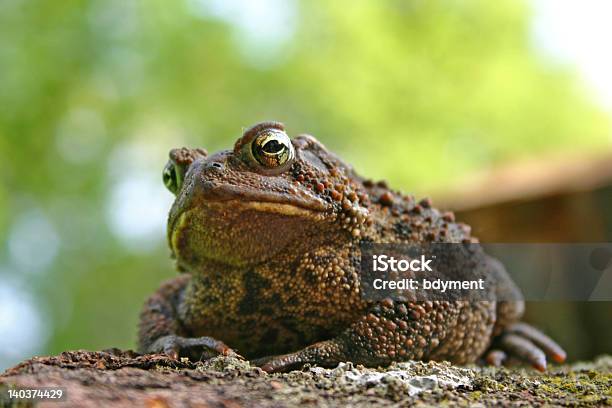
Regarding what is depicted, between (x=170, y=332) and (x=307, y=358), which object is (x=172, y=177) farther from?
(x=307, y=358)

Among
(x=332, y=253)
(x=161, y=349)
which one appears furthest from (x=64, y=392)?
(x=332, y=253)

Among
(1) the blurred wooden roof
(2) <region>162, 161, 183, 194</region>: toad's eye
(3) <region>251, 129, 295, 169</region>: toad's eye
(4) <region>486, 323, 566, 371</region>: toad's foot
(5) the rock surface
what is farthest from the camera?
(1) the blurred wooden roof

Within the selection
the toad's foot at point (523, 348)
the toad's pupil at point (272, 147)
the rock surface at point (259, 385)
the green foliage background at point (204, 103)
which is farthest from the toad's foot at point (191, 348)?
the green foliage background at point (204, 103)

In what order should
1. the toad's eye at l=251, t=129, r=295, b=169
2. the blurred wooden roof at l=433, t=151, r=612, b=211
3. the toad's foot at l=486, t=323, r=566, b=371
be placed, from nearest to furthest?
1. the toad's eye at l=251, t=129, r=295, b=169
2. the toad's foot at l=486, t=323, r=566, b=371
3. the blurred wooden roof at l=433, t=151, r=612, b=211

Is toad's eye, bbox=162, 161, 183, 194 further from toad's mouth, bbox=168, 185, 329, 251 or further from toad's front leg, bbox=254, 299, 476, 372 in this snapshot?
toad's front leg, bbox=254, 299, 476, 372

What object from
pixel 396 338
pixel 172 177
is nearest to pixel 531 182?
pixel 396 338

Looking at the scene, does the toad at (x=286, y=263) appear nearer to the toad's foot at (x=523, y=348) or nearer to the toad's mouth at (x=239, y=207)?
the toad's mouth at (x=239, y=207)

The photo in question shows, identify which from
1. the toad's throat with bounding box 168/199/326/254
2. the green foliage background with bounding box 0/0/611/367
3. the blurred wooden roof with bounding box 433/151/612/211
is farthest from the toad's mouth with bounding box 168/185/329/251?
the green foliage background with bounding box 0/0/611/367
